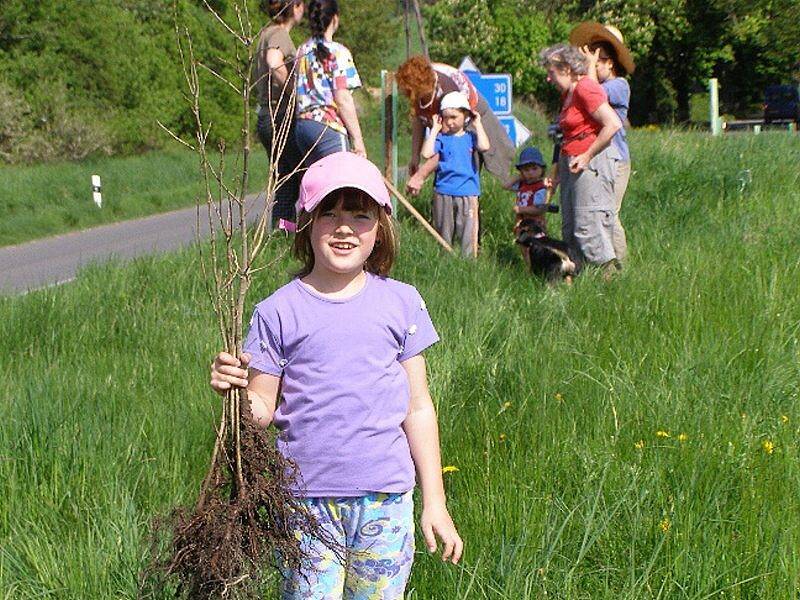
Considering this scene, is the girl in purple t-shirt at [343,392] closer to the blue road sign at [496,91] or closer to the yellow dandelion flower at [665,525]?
the yellow dandelion flower at [665,525]

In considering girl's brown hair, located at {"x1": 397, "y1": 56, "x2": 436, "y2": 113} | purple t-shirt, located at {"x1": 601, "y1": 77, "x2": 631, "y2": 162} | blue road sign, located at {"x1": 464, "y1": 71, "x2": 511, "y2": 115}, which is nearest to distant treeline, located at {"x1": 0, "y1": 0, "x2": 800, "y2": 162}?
blue road sign, located at {"x1": 464, "y1": 71, "x2": 511, "y2": 115}

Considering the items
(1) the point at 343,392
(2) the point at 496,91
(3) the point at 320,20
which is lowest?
(1) the point at 343,392

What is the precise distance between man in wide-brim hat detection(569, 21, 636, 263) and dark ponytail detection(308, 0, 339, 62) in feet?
5.43

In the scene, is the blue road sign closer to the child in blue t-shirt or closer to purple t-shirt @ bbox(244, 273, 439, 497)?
the child in blue t-shirt

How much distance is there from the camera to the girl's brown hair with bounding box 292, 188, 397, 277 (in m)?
2.71

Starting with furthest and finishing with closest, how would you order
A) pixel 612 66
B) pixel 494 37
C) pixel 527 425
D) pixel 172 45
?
pixel 494 37, pixel 172 45, pixel 612 66, pixel 527 425

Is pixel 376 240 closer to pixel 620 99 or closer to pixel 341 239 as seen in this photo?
pixel 341 239

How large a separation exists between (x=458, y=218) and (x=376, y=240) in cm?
568

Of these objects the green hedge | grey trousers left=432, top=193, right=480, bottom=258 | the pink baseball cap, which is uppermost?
the green hedge

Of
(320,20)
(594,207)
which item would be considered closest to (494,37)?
(320,20)

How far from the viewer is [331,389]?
265cm

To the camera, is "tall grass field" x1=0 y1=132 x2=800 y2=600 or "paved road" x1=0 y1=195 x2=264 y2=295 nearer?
"tall grass field" x1=0 y1=132 x2=800 y2=600

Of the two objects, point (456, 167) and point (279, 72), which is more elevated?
point (279, 72)

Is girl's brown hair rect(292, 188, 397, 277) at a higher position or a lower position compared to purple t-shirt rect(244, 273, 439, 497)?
higher
